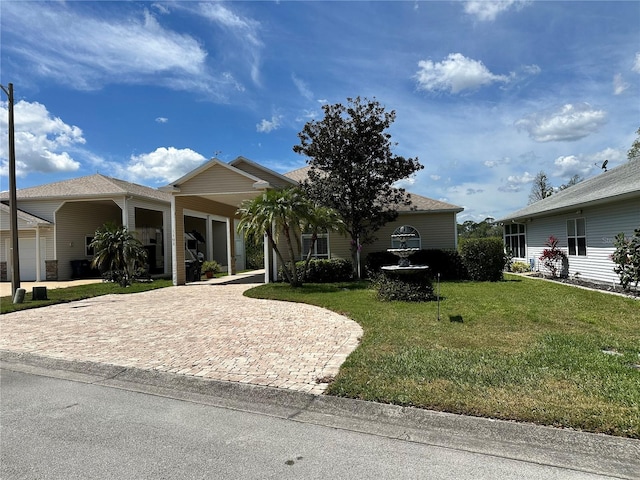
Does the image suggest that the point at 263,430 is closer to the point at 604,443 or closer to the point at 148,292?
the point at 604,443

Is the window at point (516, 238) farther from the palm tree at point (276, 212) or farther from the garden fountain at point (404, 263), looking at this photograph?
the palm tree at point (276, 212)

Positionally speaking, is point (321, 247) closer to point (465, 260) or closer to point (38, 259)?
point (465, 260)

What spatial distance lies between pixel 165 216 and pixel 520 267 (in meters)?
20.3

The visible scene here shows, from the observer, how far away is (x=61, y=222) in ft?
72.9

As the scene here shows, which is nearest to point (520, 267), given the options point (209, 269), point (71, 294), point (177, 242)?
point (209, 269)

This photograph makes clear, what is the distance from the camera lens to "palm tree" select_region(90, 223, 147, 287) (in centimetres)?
1705

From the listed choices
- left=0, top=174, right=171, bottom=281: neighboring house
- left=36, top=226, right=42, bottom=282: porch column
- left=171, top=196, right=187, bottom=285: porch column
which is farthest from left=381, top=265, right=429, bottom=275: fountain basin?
left=36, top=226, right=42, bottom=282: porch column

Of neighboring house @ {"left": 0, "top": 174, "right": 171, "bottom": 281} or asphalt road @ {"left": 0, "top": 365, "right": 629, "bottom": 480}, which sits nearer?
asphalt road @ {"left": 0, "top": 365, "right": 629, "bottom": 480}

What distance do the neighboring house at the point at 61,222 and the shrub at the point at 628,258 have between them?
65.8ft

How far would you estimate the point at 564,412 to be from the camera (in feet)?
12.4

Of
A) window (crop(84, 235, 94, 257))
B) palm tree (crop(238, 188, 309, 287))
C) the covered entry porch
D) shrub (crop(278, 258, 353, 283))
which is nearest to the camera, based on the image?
palm tree (crop(238, 188, 309, 287))

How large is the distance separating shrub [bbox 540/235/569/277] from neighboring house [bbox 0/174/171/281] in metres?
19.5

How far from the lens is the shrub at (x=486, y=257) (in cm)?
1603

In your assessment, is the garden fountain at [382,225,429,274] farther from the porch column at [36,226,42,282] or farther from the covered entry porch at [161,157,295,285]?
the porch column at [36,226,42,282]
